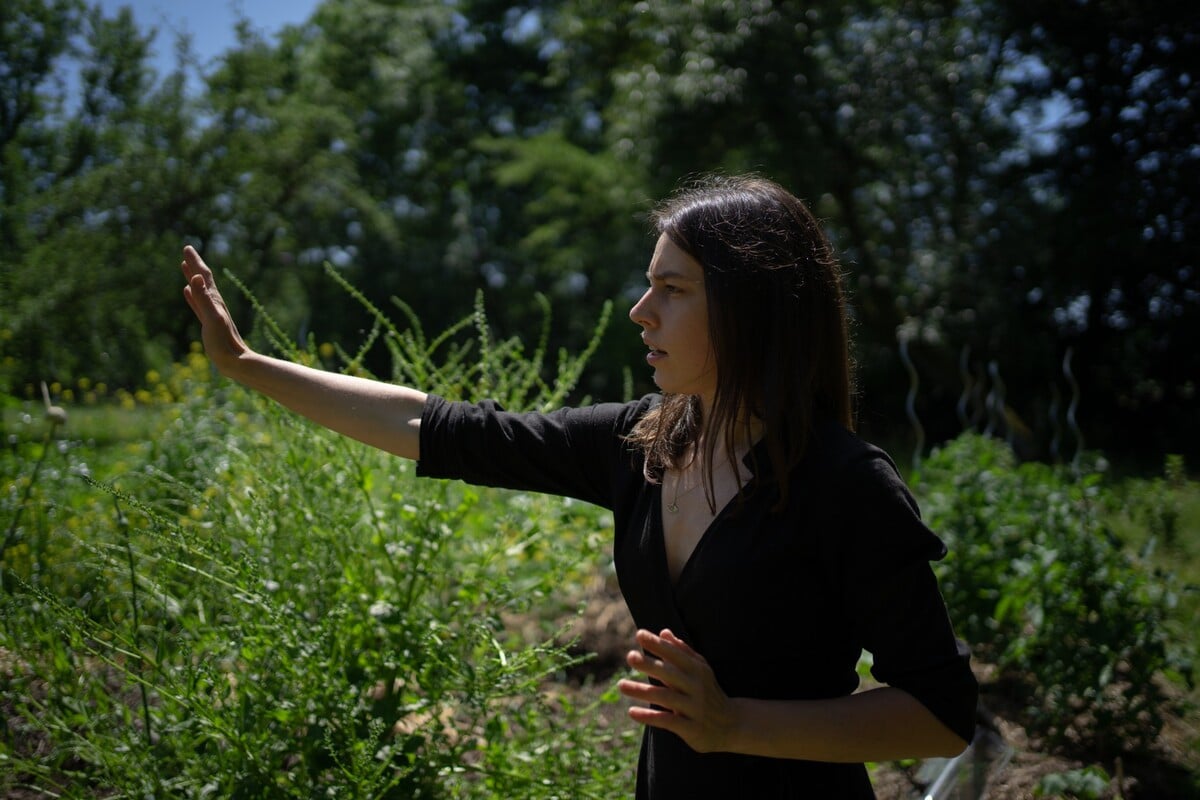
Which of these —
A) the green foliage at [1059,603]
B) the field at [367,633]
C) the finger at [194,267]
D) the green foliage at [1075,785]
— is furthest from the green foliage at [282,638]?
the green foliage at [1059,603]

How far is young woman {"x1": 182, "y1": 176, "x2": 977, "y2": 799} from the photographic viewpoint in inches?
Result: 50.2

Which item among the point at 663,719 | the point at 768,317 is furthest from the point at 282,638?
the point at 768,317

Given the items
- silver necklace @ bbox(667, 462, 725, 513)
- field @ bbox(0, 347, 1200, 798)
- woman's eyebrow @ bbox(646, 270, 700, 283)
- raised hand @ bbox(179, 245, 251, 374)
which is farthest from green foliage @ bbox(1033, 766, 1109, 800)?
raised hand @ bbox(179, 245, 251, 374)

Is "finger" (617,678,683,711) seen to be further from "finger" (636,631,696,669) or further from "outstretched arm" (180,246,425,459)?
"outstretched arm" (180,246,425,459)

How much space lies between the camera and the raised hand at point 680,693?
1.21 metres

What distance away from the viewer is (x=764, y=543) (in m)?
1.37

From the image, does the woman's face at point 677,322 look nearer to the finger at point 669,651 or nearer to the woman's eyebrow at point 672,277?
the woman's eyebrow at point 672,277

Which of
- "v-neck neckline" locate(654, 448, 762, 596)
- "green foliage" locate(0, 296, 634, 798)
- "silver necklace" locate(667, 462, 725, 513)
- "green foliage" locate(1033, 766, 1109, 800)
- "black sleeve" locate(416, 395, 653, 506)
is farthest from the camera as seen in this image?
"green foliage" locate(1033, 766, 1109, 800)

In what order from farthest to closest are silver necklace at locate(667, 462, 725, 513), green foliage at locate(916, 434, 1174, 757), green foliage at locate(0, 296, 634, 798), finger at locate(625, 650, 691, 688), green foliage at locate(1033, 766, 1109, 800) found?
green foliage at locate(916, 434, 1174, 757), green foliage at locate(1033, 766, 1109, 800), green foliage at locate(0, 296, 634, 798), silver necklace at locate(667, 462, 725, 513), finger at locate(625, 650, 691, 688)

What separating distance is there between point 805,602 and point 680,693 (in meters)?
0.24

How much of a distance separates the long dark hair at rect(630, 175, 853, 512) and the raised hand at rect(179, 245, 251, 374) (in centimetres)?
81

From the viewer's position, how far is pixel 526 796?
2354 millimetres

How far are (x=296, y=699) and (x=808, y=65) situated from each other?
982cm

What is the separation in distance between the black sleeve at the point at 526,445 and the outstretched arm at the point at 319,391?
0.15ft
